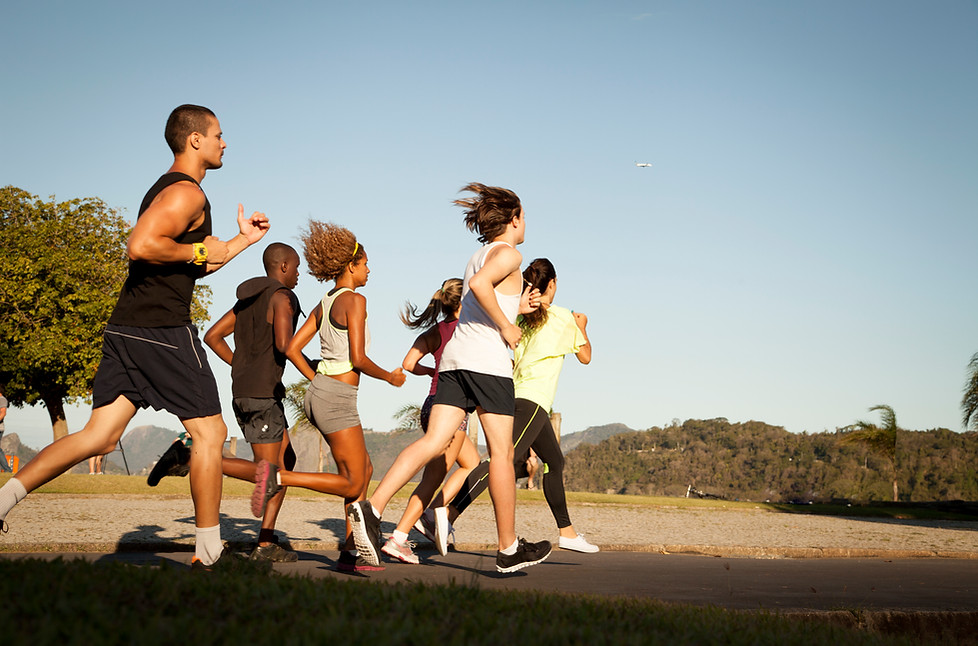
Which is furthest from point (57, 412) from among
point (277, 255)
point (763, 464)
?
point (763, 464)

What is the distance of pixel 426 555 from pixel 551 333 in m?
2.30

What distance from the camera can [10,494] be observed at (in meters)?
4.32

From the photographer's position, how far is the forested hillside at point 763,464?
80.4 metres

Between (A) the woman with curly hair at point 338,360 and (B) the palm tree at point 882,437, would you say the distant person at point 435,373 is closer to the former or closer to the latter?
(A) the woman with curly hair at point 338,360

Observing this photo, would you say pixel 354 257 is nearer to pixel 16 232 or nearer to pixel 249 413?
pixel 249 413

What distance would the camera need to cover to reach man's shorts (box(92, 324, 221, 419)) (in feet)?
15.1

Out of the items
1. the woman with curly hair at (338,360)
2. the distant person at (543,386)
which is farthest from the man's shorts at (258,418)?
the distant person at (543,386)

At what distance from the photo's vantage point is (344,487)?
6.25 meters

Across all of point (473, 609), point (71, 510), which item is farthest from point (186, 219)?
point (71, 510)

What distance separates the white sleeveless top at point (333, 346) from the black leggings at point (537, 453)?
1580mm

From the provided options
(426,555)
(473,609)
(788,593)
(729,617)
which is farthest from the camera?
(426,555)

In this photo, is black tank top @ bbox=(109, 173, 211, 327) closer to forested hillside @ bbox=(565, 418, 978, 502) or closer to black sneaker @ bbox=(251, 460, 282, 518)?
black sneaker @ bbox=(251, 460, 282, 518)

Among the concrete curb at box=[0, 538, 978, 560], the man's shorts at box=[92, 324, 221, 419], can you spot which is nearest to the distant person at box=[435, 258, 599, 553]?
the concrete curb at box=[0, 538, 978, 560]

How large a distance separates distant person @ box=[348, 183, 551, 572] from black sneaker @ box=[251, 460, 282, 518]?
1.95ft
